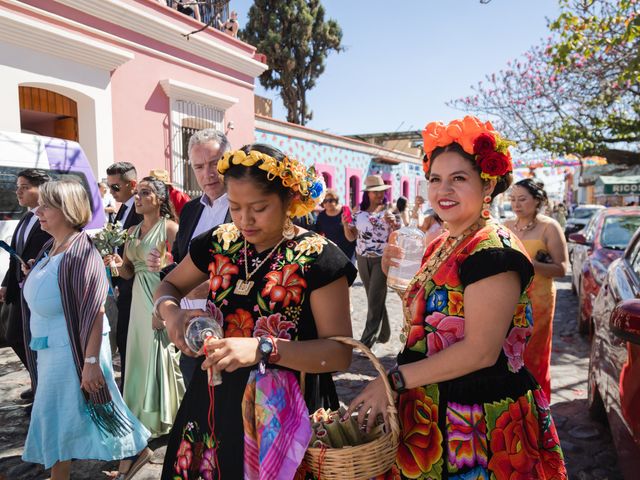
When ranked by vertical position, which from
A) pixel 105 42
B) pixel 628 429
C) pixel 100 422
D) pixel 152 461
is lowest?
pixel 152 461

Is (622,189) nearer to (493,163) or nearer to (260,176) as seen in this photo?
(493,163)

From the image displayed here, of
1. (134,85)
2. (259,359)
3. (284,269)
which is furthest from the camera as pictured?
(134,85)

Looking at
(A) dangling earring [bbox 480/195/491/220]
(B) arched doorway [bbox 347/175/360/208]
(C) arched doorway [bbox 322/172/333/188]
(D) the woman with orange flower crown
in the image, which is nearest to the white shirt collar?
(D) the woman with orange flower crown

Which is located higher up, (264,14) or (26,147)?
(264,14)

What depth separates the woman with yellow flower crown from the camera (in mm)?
1604

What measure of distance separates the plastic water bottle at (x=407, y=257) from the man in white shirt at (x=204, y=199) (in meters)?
1.29

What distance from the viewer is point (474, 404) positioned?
162cm

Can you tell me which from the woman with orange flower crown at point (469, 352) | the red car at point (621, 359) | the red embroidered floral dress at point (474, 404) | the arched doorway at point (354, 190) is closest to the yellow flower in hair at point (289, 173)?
the woman with orange flower crown at point (469, 352)

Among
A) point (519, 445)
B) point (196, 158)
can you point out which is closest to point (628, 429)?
point (519, 445)

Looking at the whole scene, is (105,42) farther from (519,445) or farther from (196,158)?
(519,445)

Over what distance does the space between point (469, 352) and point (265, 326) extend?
0.69 metres

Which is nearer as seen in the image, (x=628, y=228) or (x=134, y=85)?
(x=628, y=228)

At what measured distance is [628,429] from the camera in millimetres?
2281

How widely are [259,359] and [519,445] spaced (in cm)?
94
